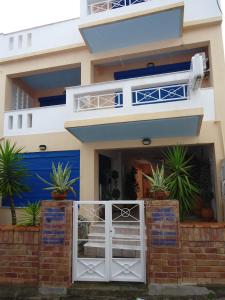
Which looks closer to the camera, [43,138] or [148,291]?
[148,291]

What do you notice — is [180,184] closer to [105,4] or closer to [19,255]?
[19,255]

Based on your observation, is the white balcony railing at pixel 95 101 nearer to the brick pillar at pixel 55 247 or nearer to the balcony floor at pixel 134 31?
the balcony floor at pixel 134 31

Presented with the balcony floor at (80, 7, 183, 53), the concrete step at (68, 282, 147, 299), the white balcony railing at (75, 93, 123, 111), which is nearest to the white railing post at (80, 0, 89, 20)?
the balcony floor at (80, 7, 183, 53)

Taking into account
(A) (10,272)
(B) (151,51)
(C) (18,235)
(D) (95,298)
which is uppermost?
(B) (151,51)

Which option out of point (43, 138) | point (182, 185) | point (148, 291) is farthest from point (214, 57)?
point (148, 291)

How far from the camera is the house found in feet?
24.1

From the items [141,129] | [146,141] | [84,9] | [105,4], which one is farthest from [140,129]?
[105,4]

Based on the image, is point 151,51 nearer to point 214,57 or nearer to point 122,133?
point 214,57

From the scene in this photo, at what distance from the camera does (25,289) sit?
5.38m

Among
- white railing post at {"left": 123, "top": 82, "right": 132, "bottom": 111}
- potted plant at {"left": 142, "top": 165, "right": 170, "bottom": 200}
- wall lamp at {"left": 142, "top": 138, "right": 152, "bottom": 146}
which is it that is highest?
white railing post at {"left": 123, "top": 82, "right": 132, "bottom": 111}

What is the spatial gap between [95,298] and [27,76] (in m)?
9.37

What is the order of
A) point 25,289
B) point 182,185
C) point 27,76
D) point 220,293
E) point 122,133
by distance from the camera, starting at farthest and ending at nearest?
point 27,76 < point 122,133 < point 182,185 < point 25,289 < point 220,293

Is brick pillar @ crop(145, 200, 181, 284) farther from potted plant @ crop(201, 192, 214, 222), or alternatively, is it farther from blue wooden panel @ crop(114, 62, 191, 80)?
blue wooden panel @ crop(114, 62, 191, 80)

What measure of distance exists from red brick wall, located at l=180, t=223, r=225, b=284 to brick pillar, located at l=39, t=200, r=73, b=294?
96.0 inches
